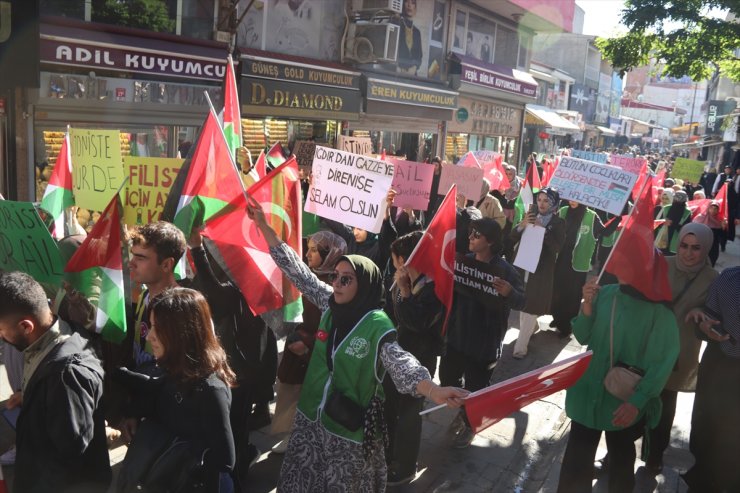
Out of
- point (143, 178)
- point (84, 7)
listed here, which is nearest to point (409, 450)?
point (143, 178)

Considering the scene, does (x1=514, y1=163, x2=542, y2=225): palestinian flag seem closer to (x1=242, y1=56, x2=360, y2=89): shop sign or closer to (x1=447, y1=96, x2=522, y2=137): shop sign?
(x1=242, y1=56, x2=360, y2=89): shop sign

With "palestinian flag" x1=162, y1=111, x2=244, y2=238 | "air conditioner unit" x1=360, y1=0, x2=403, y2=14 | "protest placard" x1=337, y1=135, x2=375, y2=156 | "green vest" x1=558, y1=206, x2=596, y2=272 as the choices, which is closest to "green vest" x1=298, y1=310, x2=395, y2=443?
"palestinian flag" x1=162, y1=111, x2=244, y2=238

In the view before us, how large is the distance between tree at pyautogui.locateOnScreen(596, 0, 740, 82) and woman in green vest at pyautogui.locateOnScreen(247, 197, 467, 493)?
889 cm

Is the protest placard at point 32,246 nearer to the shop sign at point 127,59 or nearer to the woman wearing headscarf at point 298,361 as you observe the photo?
the woman wearing headscarf at point 298,361

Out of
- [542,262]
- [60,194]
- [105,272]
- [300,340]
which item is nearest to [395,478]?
[300,340]

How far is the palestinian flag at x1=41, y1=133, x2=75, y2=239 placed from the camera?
5.57m

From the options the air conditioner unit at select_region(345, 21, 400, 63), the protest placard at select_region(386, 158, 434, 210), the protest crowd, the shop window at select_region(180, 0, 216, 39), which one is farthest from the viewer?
the air conditioner unit at select_region(345, 21, 400, 63)

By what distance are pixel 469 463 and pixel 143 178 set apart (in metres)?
3.19

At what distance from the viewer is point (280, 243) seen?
4188 mm

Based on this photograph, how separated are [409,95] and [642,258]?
44.8 ft

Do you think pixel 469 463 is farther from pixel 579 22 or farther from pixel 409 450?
pixel 579 22

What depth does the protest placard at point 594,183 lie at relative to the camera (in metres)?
7.58

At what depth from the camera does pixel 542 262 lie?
7898 millimetres

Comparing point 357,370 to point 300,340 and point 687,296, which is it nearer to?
point 300,340
